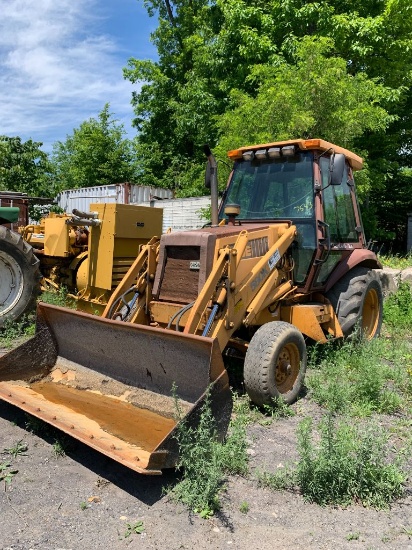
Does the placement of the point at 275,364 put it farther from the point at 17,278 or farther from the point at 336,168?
the point at 17,278

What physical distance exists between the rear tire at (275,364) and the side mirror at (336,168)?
5.32 feet

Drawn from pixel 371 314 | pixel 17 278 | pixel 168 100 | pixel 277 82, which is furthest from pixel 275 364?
pixel 168 100

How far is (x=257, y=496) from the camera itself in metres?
3.24

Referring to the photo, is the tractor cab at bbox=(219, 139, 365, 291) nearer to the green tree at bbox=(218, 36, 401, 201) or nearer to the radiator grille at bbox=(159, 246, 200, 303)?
the radiator grille at bbox=(159, 246, 200, 303)

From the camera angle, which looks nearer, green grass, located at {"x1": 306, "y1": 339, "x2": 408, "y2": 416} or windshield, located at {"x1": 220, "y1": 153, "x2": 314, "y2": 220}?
green grass, located at {"x1": 306, "y1": 339, "x2": 408, "y2": 416}

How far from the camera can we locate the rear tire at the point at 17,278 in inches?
268

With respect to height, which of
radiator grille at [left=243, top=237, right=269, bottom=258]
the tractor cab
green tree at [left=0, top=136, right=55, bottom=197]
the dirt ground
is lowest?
the dirt ground

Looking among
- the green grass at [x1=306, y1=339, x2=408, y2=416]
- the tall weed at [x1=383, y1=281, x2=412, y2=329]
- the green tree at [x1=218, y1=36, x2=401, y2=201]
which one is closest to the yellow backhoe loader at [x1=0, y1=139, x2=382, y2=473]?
the green grass at [x1=306, y1=339, x2=408, y2=416]

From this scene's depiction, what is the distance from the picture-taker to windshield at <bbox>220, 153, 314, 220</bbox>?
554 centimetres

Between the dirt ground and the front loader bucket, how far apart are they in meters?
0.26

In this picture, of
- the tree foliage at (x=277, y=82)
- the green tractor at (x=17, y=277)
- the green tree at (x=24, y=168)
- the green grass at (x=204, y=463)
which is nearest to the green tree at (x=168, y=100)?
the tree foliage at (x=277, y=82)

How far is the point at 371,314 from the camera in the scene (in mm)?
6895

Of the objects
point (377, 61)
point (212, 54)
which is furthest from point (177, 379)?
point (212, 54)

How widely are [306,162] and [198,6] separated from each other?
18.9 metres
